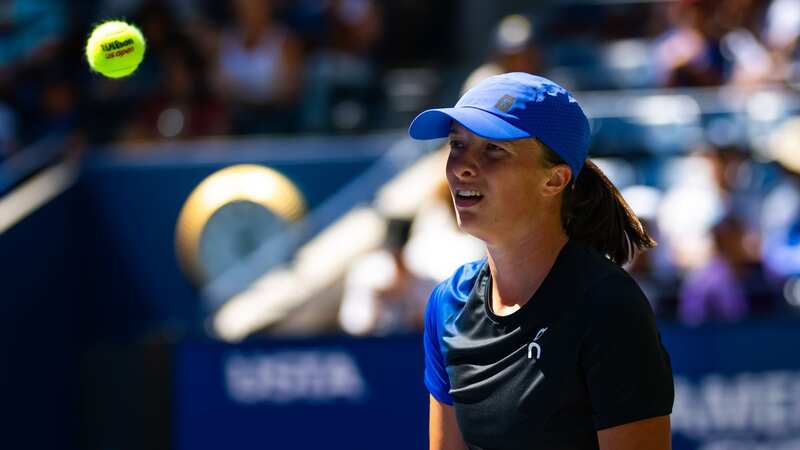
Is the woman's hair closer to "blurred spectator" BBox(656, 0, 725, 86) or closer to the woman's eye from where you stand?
the woman's eye

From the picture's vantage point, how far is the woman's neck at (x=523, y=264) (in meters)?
2.72

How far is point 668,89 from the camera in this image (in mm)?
8664

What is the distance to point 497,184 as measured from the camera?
265cm

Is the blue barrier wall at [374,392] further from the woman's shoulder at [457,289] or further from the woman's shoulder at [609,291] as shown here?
the woman's shoulder at [609,291]

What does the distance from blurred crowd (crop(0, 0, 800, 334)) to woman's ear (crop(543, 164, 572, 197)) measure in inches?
163

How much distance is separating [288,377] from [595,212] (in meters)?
3.92

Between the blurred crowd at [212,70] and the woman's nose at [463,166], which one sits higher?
the blurred crowd at [212,70]

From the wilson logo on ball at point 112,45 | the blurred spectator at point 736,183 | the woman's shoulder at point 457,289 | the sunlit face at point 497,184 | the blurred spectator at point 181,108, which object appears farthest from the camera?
the blurred spectator at point 181,108

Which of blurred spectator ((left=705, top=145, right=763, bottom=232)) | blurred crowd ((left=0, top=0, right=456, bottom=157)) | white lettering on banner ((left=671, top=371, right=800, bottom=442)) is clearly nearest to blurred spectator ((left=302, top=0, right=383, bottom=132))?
blurred crowd ((left=0, top=0, right=456, bottom=157))

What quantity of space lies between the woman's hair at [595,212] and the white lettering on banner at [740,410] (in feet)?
11.5

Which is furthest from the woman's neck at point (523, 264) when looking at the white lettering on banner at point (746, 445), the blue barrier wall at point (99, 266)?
the blue barrier wall at point (99, 266)

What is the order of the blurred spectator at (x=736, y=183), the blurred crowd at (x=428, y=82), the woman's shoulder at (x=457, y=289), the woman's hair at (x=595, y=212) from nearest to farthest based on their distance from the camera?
the woman's hair at (x=595, y=212), the woman's shoulder at (x=457, y=289), the blurred crowd at (x=428, y=82), the blurred spectator at (x=736, y=183)

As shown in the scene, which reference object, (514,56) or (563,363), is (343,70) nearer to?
(514,56)

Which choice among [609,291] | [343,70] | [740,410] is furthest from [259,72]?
[609,291]
